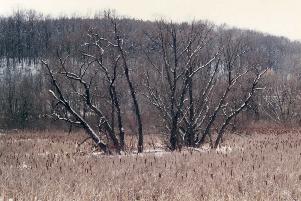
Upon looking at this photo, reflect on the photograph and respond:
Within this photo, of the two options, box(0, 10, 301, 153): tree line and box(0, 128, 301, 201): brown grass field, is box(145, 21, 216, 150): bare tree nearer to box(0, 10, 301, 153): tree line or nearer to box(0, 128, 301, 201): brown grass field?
box(0, 10, 301, 153): tree line

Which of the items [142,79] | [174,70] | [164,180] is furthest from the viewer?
[142,79]

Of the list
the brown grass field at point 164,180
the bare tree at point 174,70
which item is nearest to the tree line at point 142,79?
the bare tree at point 174,70

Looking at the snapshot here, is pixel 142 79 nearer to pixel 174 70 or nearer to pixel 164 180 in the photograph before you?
pixel 174 70

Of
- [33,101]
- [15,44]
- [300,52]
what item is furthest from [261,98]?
[300,52]

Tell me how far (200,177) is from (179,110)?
892 cm

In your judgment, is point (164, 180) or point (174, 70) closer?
point (164, 180)

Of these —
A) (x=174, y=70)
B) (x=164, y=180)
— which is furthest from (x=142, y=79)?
(x=164, y=180)

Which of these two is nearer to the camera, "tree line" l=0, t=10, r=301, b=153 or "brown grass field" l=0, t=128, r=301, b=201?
"brown grass field" l=0, t=128, r=301, b=201

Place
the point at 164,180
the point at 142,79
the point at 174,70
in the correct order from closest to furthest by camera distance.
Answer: the point at 164,180 < the point at 174,70 < the point at 142,79

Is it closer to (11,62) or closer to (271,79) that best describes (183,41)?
(271,79)

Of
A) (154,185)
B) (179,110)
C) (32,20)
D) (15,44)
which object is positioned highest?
(32,20)

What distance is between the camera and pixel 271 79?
62.5 m

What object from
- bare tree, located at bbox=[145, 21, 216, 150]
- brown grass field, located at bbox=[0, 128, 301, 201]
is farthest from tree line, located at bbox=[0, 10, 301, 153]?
brown grass field, located at bbox=[0, 128, 301, 201]

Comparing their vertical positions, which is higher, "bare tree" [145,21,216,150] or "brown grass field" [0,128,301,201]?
"bare tree" [145,21,216,150]
